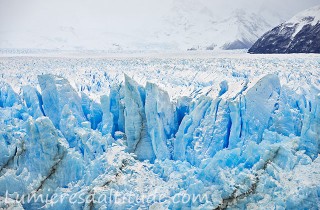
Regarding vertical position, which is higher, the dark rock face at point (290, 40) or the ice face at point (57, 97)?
the dark rock face at point (290, 40)

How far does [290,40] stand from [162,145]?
8.02 m

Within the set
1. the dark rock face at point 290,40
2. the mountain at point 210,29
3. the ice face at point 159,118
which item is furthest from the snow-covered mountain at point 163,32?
the ice face at point 159,118

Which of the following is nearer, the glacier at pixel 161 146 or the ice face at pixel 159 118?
the glacier at pixel 161 146

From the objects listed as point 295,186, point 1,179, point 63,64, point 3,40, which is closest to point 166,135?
point 295,186

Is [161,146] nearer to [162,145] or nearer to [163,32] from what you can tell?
[162,145]

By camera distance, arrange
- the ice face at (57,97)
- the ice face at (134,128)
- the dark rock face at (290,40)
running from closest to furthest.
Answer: the ice face at (134,128) < the ice face at (57,97) < the dark rock face at (290,40)

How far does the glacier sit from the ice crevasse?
17mm

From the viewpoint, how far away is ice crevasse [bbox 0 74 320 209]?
18.0ft

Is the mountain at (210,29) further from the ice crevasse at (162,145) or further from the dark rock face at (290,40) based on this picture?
the ice crevasse at (162,145)

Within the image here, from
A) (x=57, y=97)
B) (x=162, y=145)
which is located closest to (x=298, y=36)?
(x=162, y=145)

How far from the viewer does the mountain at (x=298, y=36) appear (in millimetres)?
11539

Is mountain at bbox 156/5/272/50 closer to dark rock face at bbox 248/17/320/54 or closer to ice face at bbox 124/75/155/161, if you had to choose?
A: dark rock face at bbox 248/17/320/54

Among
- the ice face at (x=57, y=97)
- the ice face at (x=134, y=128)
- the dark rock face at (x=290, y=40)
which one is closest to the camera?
the ice face at (x=134, y=128)

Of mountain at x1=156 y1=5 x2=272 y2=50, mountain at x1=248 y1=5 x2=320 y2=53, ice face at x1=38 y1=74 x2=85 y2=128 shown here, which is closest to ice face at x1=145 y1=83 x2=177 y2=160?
ice face at x1=38 y1=74 x2=85 y2=128
